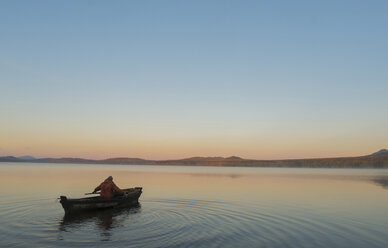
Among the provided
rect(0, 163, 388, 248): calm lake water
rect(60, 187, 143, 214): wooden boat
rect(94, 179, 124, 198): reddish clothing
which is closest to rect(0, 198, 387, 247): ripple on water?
rect(0, 163, 388, 248): calm lake water

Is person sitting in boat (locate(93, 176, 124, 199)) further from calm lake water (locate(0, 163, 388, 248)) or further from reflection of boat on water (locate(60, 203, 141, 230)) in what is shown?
calm lake water (locate(0, 163, 388, 248))

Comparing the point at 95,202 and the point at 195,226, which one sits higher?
the point at 95,202

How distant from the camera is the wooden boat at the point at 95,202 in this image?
1903 cm

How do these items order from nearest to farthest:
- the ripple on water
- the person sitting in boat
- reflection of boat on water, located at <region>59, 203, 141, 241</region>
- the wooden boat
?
the ripple on water, reflection of boat on water, located at <region>59, 203, 141, 241</region>, the wooden boat, the person sitting in boat

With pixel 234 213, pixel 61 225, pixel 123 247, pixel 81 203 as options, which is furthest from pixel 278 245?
pixel 81 203

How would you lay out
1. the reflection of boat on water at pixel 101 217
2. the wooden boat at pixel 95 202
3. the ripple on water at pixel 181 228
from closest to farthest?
the ripple on water at pixel 181 228
the reflection of boat on water at pixel 101 217
the wooden boat at pixel 95 202

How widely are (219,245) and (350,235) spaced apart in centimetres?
770

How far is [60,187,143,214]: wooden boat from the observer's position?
19.0 metres

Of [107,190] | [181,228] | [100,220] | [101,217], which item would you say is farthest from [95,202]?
[181,228]

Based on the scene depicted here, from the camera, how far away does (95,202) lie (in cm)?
2042

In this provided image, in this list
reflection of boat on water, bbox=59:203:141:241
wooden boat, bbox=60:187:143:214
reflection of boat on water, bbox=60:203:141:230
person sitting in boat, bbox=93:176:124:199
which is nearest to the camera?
reflection of boat on water, bbox=59:203:141:241

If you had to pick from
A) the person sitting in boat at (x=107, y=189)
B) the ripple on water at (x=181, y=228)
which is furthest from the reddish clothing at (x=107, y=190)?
the ripple on water at (x=181, y=228)

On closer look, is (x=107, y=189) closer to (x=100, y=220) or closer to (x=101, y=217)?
(x=101, y=217)

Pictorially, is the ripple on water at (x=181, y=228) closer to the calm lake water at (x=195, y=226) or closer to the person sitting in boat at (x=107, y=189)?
the calm lake water at (x=195, y=226)
